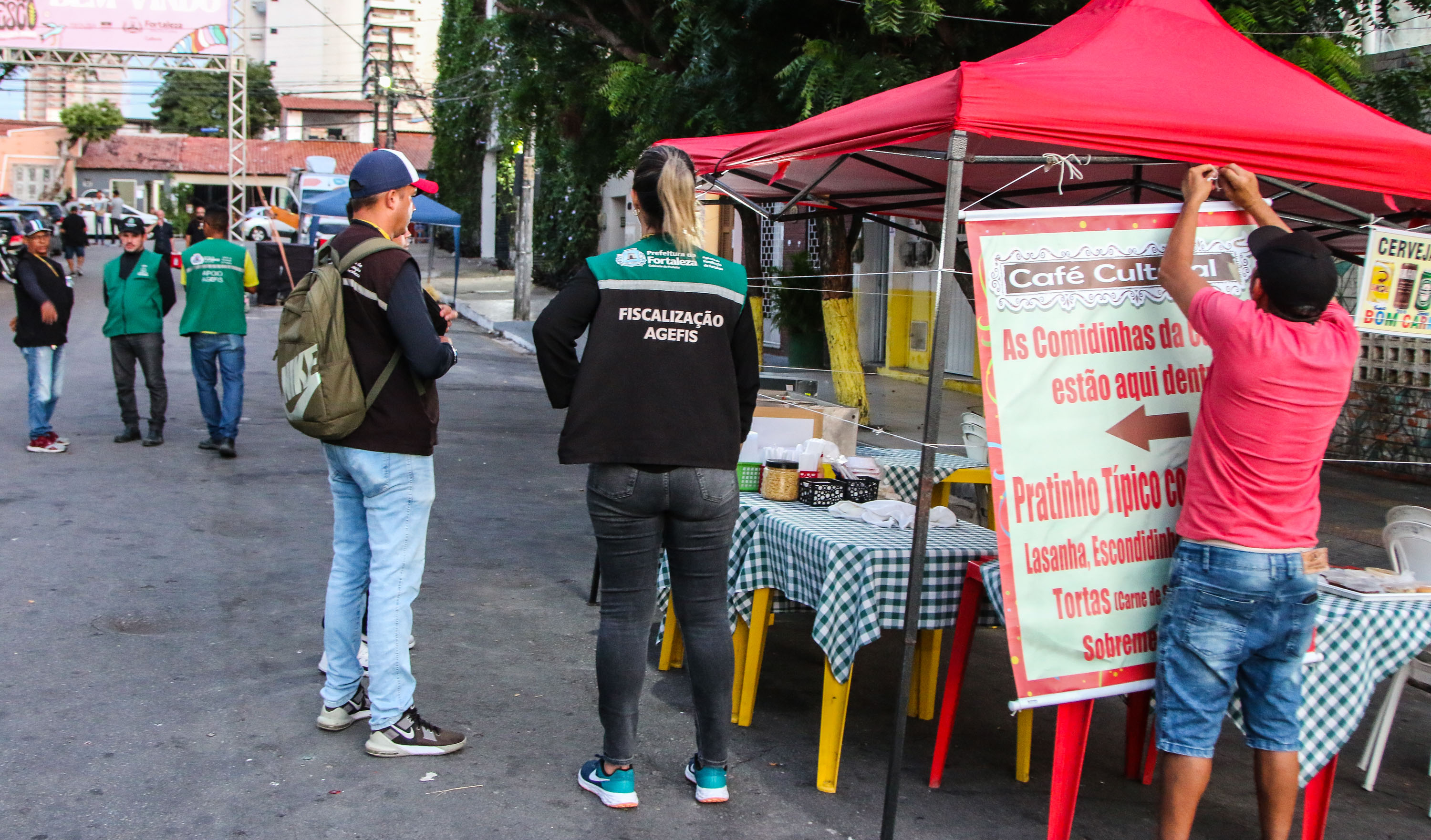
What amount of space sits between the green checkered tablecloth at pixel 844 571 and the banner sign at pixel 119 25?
29.8 metres

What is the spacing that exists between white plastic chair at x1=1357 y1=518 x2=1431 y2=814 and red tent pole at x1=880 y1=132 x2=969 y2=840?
1.88 meters

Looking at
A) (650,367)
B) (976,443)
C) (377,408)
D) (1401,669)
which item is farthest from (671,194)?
(1401,669)

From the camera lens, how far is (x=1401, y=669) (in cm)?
412

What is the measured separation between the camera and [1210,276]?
3508 millimetres

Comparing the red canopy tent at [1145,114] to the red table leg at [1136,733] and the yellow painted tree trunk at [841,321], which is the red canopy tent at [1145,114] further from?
the yellow painted tree trunk at [841,321]

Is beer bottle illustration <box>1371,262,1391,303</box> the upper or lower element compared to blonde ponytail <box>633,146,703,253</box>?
lower

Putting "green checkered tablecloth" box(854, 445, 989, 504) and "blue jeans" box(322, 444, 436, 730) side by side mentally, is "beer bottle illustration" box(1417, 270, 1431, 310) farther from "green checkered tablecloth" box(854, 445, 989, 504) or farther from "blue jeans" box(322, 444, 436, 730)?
"blue jeans" box(322, 444, 436, 730)

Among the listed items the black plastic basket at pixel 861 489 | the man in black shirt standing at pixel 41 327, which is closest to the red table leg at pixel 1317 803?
the black plastic basket at pixel 861 489

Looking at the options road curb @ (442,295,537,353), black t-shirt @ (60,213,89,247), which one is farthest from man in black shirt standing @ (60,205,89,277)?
road curb @ (442,295,537,353)

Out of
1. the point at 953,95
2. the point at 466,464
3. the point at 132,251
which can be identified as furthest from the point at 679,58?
the point at 953,95

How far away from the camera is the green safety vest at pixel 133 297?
356 inches

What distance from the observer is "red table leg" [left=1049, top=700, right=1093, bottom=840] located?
3.43 metres

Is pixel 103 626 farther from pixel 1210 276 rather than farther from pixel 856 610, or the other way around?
pixel 1210 276

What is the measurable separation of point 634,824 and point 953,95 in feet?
7.79
